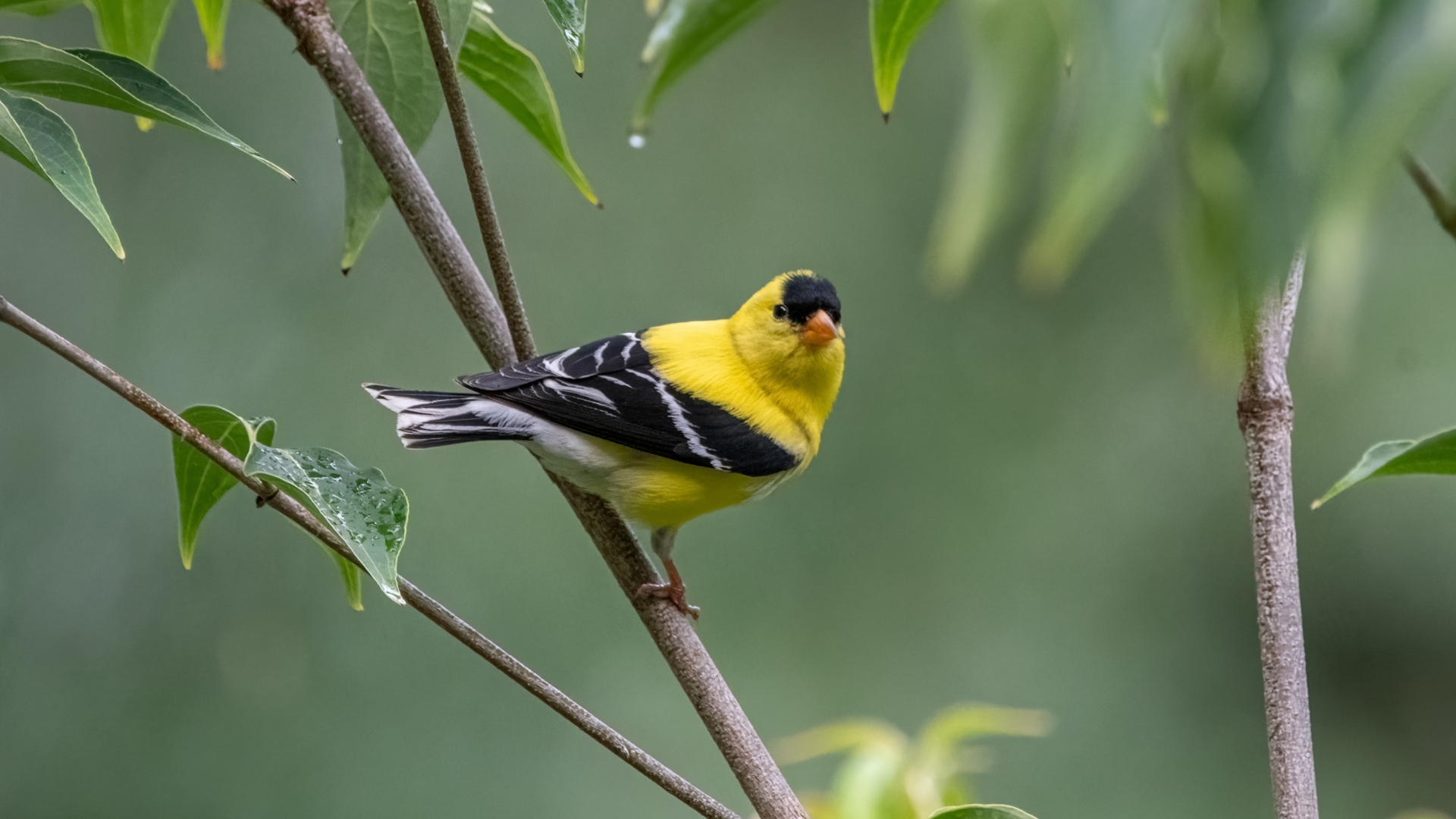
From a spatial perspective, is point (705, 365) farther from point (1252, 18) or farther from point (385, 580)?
point (1252, 18)

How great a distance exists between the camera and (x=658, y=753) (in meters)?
3.17

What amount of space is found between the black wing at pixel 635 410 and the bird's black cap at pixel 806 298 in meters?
0.22

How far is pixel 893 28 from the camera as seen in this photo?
670 millimetres

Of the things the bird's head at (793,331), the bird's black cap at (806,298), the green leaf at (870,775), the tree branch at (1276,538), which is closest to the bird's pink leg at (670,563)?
the bird's head at (793,331)

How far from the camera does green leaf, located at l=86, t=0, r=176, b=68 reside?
3.45 ft

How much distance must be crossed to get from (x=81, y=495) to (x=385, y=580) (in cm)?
254

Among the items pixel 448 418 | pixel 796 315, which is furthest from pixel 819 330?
pixel 448 418

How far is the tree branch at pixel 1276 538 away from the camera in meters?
0.84

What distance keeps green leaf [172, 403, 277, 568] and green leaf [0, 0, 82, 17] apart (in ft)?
1.30

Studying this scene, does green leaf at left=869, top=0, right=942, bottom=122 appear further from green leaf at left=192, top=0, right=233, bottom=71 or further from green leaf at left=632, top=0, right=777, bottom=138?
green leaf at left=192, top=0, right=233, bottom=71

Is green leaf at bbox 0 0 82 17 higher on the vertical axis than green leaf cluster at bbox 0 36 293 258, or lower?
higher

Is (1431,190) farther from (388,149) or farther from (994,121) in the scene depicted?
(388,149)

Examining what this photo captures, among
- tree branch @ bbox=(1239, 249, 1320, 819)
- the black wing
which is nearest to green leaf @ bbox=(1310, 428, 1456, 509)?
tree branch @ bbox=(1239, 249, 1320, 819)

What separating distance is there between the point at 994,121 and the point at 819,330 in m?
1.51
